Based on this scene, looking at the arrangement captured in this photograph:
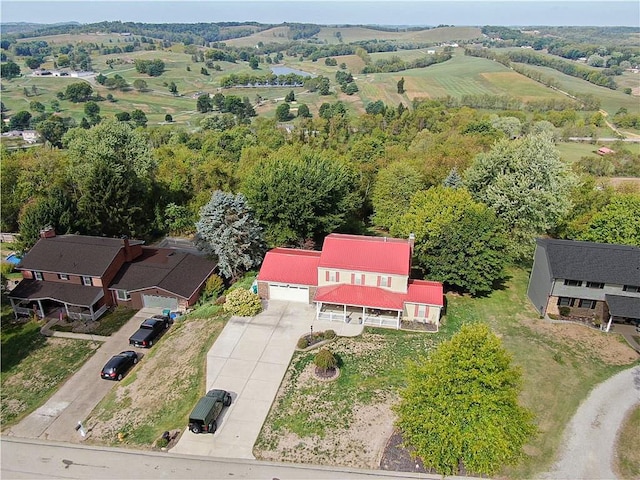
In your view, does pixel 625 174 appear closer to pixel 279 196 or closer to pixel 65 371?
pixel 279 196

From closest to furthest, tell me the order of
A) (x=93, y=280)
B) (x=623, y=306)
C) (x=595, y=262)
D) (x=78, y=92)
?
(x=623, y=306)
(x=595, y=262)
(x=93, y=280)
(x=78, y=92)

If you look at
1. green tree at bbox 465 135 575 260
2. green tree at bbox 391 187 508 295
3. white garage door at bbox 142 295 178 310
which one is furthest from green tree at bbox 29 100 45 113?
green tree at bbox 465 135 575 260

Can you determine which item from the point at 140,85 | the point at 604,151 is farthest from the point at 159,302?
the point at 140,85

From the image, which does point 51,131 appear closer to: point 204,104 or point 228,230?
point 204,104

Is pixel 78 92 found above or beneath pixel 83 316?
above

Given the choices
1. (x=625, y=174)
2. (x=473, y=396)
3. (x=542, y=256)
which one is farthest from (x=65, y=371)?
(x=625, y=174)
